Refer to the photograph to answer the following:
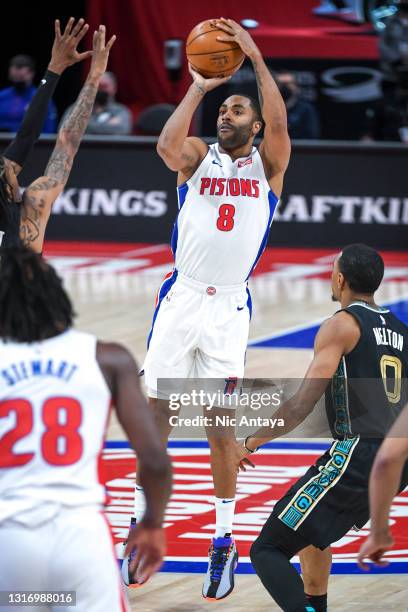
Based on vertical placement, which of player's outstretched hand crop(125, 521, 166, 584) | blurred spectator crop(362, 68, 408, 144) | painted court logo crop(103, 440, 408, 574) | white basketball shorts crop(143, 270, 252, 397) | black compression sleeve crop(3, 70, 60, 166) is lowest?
blurred spectator crop(362, 68, 408, 144)

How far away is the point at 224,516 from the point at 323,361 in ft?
5.41

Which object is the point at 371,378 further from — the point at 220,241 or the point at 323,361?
the point at 220,241

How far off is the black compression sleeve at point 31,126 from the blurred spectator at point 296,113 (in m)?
10.6

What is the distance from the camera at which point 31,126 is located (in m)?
6.47

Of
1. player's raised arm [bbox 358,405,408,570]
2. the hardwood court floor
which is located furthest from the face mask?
player's raised arm [bbox 358,405,408,570]

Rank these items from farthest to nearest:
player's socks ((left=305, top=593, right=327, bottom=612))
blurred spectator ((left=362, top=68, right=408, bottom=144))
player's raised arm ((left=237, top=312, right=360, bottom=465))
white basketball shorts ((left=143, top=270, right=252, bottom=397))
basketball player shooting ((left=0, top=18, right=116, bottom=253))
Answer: blurred spectator ((left=362, top=68, right=408, bottom=144)) → white basketball shorts ((left=143, top=270, right=252, bottom=397)) → basketball player shooting ((left=0, top=18, right=116, bottom=253)) → player's socks ((left=305, top=593, right=327, bottom=612)) → player's raised arm ((left=237, top=312, right=360, bottom=465))

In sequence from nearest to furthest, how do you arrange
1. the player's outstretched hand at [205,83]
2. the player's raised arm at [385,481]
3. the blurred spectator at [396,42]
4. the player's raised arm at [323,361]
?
the player's raised arm at [385,481]
the player's raised arm at [323,361]
the player's outstretched hand at [205,83]
the blurred spectator at [396,42]

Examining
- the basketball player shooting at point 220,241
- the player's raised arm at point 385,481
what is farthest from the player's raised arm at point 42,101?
the player's raised arm at point 385,481

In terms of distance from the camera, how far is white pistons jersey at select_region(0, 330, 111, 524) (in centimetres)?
389

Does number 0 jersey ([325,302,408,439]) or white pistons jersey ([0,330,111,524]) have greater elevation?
white pistons jersey ([0,330,111,524])

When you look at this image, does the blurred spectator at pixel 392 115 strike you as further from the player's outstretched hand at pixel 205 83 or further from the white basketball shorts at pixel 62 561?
the white basketball shorts at pixel 62 561

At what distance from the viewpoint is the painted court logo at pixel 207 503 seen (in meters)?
6.89

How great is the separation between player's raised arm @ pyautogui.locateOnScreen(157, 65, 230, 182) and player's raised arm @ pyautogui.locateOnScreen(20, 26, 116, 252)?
0.42 meters

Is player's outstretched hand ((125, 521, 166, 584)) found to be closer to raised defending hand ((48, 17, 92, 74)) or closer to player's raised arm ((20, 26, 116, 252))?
player's raised arm ((20, 26, 116, 252))
